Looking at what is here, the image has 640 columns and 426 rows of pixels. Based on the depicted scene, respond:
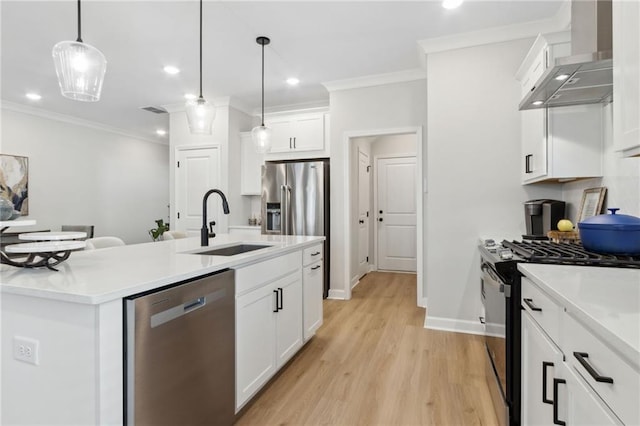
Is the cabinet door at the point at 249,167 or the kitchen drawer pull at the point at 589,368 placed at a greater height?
the cabinet door at the point at 249,167

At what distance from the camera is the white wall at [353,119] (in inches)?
153

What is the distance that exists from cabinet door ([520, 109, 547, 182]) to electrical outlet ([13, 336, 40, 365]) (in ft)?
9.50

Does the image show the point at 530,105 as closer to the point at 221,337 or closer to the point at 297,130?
the point at 221,337

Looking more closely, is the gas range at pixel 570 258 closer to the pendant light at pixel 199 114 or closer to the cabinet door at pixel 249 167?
the pendant light at pixel 199 114

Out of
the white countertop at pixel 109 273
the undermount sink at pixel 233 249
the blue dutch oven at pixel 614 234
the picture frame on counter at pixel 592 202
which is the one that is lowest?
the undermount sink at pixel 233 249

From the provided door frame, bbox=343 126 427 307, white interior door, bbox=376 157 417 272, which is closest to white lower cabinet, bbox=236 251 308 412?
door frame, bbox=343 126 427 307

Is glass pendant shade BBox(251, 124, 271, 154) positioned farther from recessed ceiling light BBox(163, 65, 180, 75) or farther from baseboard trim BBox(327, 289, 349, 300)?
baseboard trim BBox(327, 289, 349, 300)

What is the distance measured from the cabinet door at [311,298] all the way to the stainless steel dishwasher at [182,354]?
993 mm

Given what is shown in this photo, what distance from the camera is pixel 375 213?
595 centimetres

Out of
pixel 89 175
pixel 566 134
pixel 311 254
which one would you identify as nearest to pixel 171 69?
pixel 311 254

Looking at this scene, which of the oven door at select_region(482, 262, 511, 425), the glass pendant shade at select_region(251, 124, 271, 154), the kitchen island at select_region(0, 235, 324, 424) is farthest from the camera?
the glass pendant shade at select_region(251, 124, 271, 154)

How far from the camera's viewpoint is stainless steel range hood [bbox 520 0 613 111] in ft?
5.08

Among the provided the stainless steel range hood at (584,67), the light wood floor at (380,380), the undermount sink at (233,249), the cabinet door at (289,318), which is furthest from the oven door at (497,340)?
the undermount sink at (233,249)

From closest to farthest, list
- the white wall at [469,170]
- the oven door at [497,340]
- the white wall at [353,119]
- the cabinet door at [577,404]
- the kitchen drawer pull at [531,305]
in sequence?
1. the cabinet door at [577,404]
2. the kitchen drawer pull at [531,305]
3. the oven door at [497,340]
4. the white wall at [469,170]
5. the white wall at [353,119]
